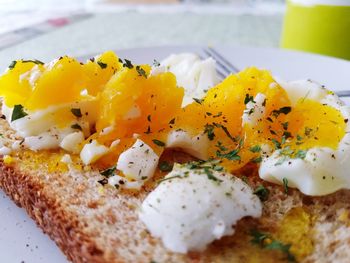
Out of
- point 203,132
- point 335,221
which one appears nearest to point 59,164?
point 203,132

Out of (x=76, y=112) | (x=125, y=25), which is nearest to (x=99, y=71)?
(x=76, y=112)

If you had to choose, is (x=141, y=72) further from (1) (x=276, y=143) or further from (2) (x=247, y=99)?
(1) (x=276, y=143)

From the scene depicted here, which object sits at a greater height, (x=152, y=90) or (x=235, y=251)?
(x=152, y=90)

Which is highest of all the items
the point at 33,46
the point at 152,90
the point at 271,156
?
the point at 152,90

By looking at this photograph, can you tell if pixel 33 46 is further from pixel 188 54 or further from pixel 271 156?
pixel 271 156

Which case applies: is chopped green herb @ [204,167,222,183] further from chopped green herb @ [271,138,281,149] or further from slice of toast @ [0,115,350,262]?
chopped green herb @ [271,138,281,149]

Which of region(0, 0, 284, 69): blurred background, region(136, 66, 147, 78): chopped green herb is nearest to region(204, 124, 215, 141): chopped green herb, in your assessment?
region(136, 66, 147, 78): chopped green herb

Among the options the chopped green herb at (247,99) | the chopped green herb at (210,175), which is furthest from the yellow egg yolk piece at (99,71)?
the chopped green herb at (210,175)
